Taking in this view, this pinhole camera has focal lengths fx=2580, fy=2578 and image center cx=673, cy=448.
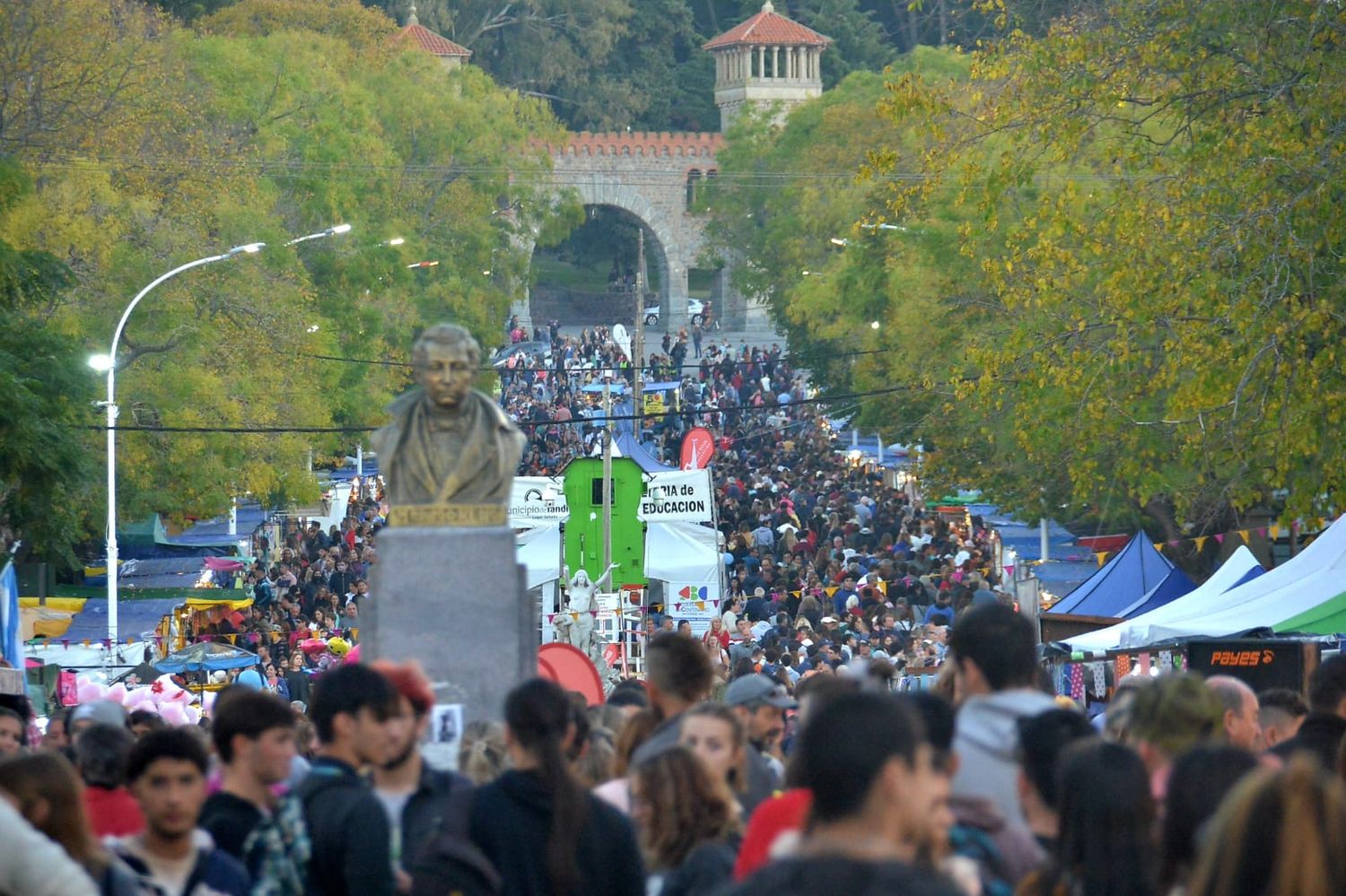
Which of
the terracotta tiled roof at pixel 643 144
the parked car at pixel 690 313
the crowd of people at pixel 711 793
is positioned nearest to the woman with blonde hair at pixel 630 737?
the crowd of people at pixel 711 793

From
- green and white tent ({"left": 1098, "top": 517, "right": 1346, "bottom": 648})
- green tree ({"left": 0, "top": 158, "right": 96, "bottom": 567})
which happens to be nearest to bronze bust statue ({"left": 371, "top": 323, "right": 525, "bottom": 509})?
green and white tent ({"left": 1098, "top": 517, "right": 1346, "bottom": 648})

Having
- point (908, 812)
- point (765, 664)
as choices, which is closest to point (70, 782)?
point (908, 812)

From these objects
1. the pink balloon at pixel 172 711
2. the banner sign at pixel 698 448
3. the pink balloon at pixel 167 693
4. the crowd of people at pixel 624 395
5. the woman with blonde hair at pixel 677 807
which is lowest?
the pink balloon at pixel 167 693

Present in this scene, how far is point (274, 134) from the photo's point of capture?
5994cm

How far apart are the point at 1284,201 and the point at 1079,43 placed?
2.43 m

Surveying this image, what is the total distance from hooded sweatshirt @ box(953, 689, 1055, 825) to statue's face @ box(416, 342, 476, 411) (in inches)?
168

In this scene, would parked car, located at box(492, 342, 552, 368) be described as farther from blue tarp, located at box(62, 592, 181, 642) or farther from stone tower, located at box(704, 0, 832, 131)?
blue tarp, located at box(62, 592, 181, 642)

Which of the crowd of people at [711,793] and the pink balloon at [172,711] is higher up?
the crowd of people at [711,793]

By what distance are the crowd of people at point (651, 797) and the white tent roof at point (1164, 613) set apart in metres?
10.9

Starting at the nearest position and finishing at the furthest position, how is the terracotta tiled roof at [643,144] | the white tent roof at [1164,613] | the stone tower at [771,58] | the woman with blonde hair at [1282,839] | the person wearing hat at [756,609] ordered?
the woman with blonde hair at [1282,839] → the white tent roof at [1164,613] → the person wearing hat at [756,609] → the terracotta tiled roof at [643,144] → the stone tower at [771,58]

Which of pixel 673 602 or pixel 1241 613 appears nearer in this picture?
pixel 1241 613

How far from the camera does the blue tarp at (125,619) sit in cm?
3294

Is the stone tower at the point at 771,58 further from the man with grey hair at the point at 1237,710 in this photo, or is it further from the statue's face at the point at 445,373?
the man with grey hair at the point at 1237,710

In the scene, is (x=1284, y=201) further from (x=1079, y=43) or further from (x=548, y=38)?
(x=548, y=38)
